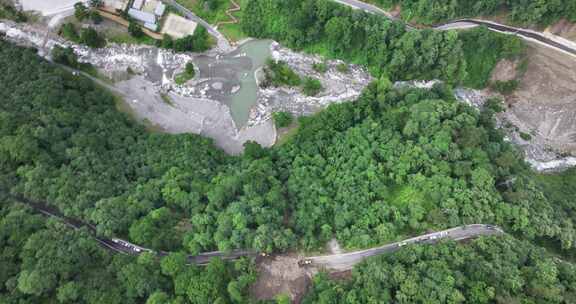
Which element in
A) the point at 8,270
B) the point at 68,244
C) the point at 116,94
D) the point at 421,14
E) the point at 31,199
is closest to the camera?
the point at 8,270

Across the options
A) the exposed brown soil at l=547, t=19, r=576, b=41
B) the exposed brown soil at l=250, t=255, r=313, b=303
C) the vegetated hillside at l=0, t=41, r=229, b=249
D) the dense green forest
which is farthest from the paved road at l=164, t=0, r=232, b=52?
the exposed brown soil at l=547, t=19, r=576, b=41

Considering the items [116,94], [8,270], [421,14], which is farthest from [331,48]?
[8,270]

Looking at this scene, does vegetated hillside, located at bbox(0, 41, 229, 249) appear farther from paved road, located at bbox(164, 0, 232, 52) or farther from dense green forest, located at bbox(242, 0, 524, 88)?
dense green forest, located at bbox(242, 0, 524, 88)

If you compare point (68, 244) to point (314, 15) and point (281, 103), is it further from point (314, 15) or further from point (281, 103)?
point (314, 15)

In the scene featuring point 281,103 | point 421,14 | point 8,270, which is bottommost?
point 8,270

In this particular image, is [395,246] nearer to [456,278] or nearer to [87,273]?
[456,278]
